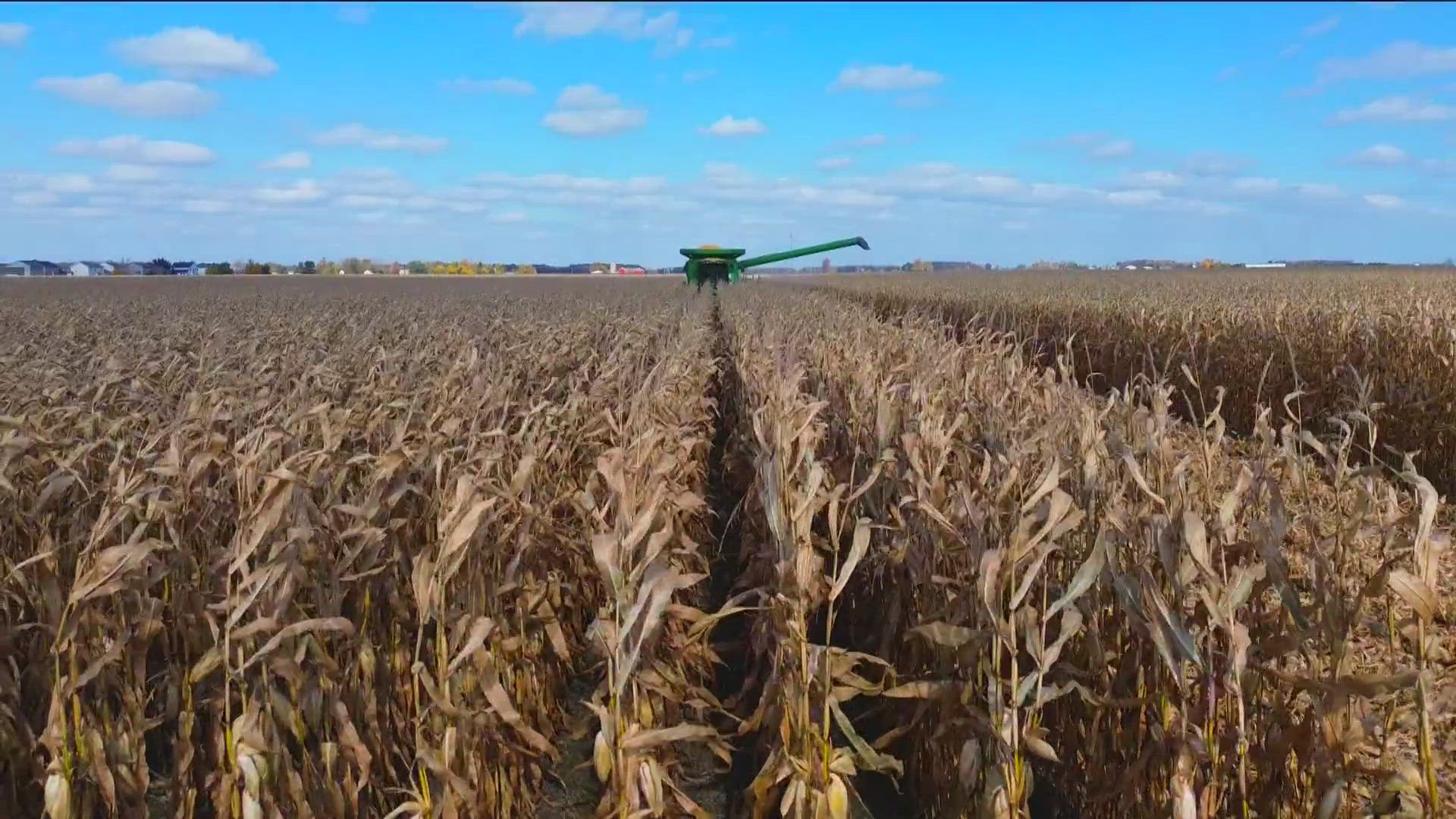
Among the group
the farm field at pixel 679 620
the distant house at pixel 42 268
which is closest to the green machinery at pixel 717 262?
the farm field at pixel 679 620

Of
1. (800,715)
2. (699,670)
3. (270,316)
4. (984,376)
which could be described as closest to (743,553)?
(699,670)

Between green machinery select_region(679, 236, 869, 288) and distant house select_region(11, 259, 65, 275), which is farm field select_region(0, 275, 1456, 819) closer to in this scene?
green machinery select_region(679, 236, 869, 288)

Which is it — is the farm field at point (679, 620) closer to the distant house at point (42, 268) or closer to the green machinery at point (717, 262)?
the green machinery at point (717, 262)

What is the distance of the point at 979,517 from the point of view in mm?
2385

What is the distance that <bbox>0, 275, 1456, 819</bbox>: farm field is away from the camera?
7.22ft

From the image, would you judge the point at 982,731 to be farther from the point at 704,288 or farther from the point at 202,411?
the point at 704,288

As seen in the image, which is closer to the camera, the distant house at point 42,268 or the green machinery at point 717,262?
the green machinery at point 717,262

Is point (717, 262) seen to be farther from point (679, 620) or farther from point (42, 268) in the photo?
point (42, 268)

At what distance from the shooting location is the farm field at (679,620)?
2.20m

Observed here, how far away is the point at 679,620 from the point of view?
3857 millimetres

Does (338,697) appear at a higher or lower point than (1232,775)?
higher

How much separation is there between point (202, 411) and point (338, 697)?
5.92 ft

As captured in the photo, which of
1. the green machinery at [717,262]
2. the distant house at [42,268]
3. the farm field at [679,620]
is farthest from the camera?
the distant house at [42,268]

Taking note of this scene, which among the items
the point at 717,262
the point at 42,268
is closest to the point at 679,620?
the point at 717,262
